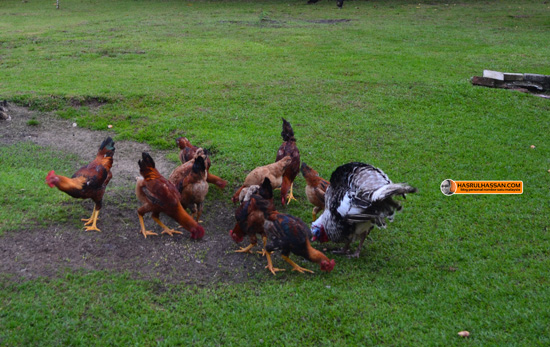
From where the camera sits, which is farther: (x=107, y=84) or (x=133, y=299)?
(x=107, y=84)

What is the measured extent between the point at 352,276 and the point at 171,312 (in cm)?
194

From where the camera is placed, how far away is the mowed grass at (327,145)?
4.12 metres

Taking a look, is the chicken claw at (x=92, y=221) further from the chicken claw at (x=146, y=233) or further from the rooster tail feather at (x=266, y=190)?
Result: the rooster tail feather at (x=266, y=190)

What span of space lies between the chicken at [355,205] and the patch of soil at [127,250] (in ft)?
3.06

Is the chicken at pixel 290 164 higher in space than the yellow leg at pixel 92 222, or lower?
higher

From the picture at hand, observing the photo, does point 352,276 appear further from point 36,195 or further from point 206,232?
point 36,195

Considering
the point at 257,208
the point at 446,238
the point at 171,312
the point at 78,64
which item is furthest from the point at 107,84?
the point at 446,238

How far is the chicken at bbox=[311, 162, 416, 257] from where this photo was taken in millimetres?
4719

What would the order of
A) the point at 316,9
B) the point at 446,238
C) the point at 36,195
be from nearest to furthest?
the point at 446,238
the point at 36,195
the point at 316,9

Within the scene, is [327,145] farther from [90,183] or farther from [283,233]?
[90,183]

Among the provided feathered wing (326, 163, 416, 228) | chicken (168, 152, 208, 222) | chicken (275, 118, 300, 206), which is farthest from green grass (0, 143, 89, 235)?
feathered wing (326, 163, 416, 228)

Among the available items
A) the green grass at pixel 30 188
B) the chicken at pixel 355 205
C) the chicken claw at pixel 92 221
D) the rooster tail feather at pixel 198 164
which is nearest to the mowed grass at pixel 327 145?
the green grass at pixel 30 188

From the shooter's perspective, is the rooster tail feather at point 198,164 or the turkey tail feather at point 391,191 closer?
the turkey tail feather at point 391,191

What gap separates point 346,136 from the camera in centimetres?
824
